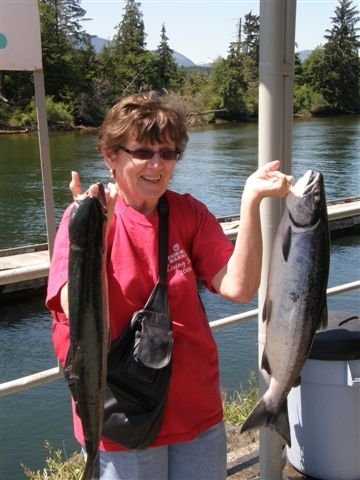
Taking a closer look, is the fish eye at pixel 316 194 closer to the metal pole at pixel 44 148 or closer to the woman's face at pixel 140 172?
the woman's face at pixel 140 172

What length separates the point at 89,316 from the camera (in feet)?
6.17

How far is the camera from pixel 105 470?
2.21 metres

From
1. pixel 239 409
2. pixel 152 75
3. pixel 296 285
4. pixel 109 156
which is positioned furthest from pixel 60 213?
pixel 152 75

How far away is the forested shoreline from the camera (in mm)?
60856

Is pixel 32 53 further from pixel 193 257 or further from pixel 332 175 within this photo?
pixel 332 175

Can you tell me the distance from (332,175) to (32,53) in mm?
28863

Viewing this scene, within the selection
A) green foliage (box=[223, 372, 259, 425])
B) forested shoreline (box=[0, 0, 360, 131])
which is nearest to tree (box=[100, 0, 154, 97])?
forested shoreline (box=[0, 0, 360, 131])

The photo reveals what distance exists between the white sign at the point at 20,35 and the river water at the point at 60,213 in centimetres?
512

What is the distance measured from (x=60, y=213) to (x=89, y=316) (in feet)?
72.7

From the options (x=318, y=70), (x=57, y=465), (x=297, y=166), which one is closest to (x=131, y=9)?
(x=318, y=70)

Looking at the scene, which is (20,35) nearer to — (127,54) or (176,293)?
(176,293)

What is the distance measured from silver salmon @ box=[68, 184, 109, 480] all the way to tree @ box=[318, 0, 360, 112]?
80.1 meters

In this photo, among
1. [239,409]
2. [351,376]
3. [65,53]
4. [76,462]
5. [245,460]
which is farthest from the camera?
[65,53]

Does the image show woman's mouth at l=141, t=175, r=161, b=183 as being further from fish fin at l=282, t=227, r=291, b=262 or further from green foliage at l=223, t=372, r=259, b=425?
green foliage at l=223, t=372, r=259, b=425
